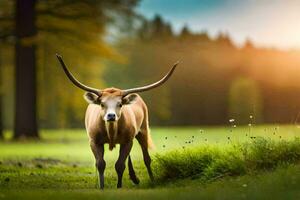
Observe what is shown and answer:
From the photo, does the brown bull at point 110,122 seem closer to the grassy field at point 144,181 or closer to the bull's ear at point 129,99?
the bull's ear at point 129,99

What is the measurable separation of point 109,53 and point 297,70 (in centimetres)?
3980

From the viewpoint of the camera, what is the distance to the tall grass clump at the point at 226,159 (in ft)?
43.6

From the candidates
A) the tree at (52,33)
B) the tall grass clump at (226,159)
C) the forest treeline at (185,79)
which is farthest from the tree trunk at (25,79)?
the tall grass clump at (226,159)

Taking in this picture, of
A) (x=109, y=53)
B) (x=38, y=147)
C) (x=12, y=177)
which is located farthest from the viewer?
(x=109, y=53)

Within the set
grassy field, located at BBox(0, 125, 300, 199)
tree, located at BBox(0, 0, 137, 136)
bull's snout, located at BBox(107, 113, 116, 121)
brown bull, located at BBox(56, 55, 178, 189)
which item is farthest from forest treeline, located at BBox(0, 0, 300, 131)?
bull's snout, located at BBox(107, 113, 116, 121)

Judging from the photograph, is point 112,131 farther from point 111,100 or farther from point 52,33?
point 52,33

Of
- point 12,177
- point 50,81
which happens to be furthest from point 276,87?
point 12,177

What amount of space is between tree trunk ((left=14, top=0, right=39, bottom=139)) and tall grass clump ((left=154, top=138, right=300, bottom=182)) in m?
19.6

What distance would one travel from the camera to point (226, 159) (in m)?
13.5

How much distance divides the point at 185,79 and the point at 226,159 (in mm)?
50761

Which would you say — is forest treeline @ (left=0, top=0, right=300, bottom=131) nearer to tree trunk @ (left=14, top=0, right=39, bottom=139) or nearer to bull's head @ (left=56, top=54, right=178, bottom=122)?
tree trunk @ (left=14, top=0, right=39, bottom=139)

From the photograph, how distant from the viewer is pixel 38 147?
2895cm

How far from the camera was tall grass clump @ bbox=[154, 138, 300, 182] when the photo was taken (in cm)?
1328

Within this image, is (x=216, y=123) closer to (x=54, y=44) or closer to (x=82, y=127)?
(x=82, y=127)
